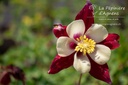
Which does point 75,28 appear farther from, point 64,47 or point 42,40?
point 42,40

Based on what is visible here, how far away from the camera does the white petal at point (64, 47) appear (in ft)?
3.96

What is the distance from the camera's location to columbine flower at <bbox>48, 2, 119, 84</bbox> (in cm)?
122

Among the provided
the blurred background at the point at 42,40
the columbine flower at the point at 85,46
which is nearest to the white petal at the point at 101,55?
the columbine flower at the point at 85,46

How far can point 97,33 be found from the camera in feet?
4.05

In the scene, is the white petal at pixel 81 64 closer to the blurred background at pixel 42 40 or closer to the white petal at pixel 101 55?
the white petal at pixel 101 55

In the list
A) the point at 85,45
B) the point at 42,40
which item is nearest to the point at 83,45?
the point at 85,45

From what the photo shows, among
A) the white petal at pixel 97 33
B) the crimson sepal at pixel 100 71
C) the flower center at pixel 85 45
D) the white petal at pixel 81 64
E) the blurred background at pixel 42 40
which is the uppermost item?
the white petal at pixel 97 33

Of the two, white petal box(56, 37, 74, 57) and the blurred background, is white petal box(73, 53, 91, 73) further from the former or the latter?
the blurred background

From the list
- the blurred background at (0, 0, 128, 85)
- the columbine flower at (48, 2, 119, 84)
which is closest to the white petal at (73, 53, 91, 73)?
the columbine flower at (48, 2, 119, 84)

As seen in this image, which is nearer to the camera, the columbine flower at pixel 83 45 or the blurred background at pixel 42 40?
the columbine flower at pixel 83 45

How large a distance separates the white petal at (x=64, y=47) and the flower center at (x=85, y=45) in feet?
0.08

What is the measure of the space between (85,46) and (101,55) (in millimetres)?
57

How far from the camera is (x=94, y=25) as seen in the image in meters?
1.22

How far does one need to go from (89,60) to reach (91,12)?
0.15m
